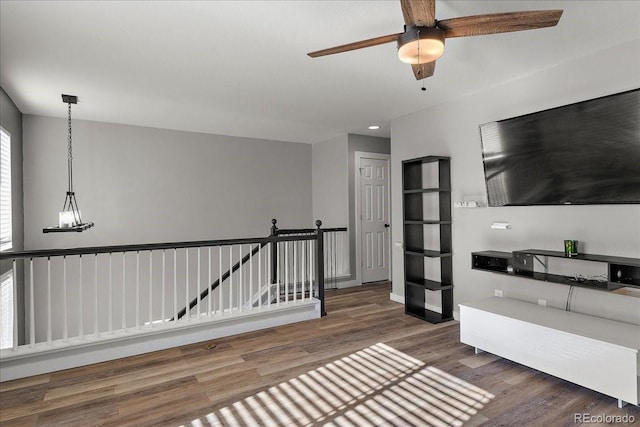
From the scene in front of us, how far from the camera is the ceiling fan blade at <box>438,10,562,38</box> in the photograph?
5.95ft

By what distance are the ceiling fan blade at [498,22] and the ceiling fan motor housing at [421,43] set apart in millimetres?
88

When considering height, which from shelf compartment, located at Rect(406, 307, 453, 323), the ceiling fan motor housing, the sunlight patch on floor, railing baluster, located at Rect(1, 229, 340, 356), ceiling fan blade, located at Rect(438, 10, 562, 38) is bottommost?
the sunlight patch on floor

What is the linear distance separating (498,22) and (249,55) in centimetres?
188

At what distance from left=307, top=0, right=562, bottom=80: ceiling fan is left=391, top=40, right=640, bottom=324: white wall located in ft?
4.99

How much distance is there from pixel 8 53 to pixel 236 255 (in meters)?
3.87

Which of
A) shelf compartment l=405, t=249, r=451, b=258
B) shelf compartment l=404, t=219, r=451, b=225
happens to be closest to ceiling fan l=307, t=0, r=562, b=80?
shelf compartment l=404, t=219, r=451, b=225

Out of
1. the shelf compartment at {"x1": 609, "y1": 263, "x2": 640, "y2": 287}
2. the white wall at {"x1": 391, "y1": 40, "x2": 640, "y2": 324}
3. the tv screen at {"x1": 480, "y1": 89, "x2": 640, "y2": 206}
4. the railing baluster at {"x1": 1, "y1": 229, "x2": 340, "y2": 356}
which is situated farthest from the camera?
the railing baluster at {"x1": 1, "y1": 229, "x2": 340, "y2": 356}

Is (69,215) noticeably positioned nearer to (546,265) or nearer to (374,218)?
(374,218)

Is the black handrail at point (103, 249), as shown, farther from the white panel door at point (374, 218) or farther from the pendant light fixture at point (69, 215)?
the white panel door at point (374, 218)

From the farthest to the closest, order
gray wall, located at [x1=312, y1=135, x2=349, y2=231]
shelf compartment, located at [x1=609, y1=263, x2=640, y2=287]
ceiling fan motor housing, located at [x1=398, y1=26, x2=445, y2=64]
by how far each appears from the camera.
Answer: gray wall, located at [x1=312, y1=135, x2=349, y2=231], shelf compartment, located at [x1=609, y1=263, x2=640, y2=287], ceiling fan motor housing, located at [x1=398, y1=26, x2=445, y2=64]

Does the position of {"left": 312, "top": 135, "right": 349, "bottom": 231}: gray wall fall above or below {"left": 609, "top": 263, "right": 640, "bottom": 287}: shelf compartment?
above

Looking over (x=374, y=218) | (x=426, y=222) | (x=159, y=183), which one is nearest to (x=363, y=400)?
(x=426, y=222)

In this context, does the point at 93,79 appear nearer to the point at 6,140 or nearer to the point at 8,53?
the point at 8,53

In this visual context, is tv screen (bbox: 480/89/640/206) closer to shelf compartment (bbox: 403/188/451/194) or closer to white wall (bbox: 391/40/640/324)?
white wall (bbox: 391/40/640/324)
